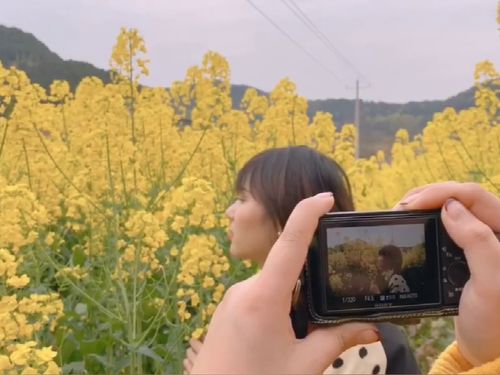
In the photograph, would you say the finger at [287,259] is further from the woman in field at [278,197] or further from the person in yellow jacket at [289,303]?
the woman in field at [278,197]

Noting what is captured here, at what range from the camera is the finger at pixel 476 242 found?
750 millimetres

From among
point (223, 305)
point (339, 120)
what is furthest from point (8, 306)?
point (339, 120)

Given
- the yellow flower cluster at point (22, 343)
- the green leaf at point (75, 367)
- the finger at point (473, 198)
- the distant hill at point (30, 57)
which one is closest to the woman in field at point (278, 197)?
the yellow flower cluster at point (22, 343)

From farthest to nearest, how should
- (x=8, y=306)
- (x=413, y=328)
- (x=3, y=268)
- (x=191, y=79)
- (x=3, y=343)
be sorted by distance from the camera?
(x=191, y=79) → (x=413, y=328) → (x=3, y=268) → (x=8, y=306) → (x=3, y=343)

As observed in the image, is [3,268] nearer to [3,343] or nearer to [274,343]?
[3,343]

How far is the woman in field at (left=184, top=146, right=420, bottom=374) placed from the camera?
152 cm

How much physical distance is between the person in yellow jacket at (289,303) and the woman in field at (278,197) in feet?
2.33

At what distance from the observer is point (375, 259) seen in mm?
818

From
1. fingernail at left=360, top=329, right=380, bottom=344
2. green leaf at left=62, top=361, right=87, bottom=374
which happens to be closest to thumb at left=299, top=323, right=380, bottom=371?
fingernail at left=360, top=329, right=380, bottom=344

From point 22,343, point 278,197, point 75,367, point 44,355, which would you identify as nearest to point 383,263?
point 44,355

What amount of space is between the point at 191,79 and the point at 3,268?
246 cm

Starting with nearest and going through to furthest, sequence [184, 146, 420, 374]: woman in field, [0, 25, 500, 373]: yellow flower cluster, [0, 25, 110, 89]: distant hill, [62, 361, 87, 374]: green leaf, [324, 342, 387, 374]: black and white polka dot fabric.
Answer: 1. [324, 342, 387, 374]: black and white polka dot fabric
2. [184, 146, 420, 374]: woman in field
3. [0, 25, 500, 373]: yellow flower cluster
4. [62, 361, 87, 374]: green leaf
5. [0, 25, 110, 89]: distant hill

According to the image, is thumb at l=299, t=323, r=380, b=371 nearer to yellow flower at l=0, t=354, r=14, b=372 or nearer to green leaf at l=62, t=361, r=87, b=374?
yellow flower at l=0, t=354, r=14, b=372

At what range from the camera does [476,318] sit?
78cm
